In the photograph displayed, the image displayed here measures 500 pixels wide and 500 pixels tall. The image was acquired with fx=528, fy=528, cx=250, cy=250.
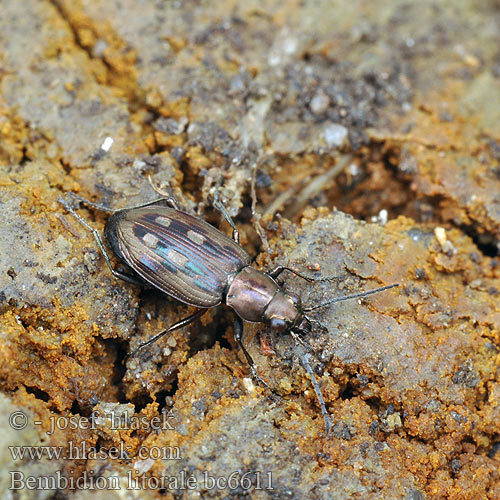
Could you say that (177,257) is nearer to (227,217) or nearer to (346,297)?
(227,217)

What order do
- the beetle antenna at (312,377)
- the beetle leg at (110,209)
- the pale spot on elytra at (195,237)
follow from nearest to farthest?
the beetle antenna at (312,377) < the pale spot on elytra at (195,237) < the beetle leg at (110,209)

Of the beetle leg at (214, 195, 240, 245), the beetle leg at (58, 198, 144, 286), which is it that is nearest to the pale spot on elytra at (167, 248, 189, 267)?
the beetle leg at (58, 198, 144, 286)

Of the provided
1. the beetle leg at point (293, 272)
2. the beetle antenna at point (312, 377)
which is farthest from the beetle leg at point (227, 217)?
the beetle antenna at point (312, 377)

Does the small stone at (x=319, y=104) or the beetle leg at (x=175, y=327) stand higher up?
the small stone at (x=319, y=104)

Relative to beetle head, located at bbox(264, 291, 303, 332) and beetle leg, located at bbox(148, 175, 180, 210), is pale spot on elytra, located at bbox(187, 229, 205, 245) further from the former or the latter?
beetle head, located at bbox(264, 291, 303, 332)

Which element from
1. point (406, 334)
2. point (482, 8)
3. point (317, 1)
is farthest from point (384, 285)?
point (482, 8)

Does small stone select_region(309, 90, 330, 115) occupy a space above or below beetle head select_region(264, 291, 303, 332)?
above

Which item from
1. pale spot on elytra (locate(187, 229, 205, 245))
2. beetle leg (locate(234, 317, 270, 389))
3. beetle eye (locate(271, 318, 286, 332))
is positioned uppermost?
pale spot on elytra (locate(187, 229, 205, 245))

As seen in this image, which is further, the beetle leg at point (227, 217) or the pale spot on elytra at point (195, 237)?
the beetle leg at point (227, 217)

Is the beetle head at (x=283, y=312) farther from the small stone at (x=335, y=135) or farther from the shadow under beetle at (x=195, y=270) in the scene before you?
the small stone at (x=335, y=135)
